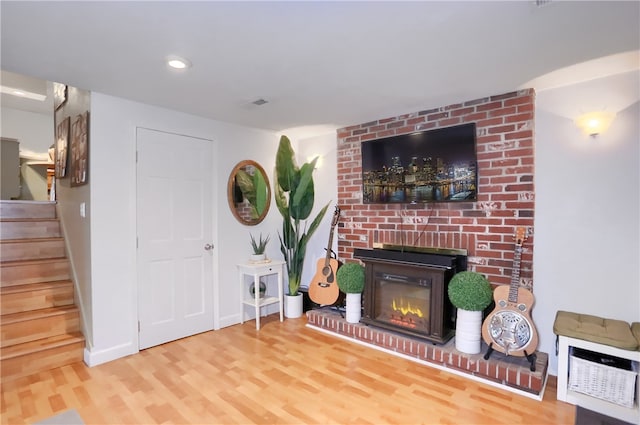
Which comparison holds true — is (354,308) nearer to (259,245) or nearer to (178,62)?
(259,245)

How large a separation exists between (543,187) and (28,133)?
7092 millimetres

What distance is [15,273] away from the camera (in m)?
3.00

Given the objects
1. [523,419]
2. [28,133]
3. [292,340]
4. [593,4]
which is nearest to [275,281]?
[292,340]

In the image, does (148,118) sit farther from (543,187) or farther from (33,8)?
(543,187)

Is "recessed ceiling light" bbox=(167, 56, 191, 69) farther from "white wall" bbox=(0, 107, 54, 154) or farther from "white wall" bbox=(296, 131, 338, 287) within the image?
"white wall" bbox=(0, 107, 54, 154)

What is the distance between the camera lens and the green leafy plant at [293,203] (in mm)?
3696

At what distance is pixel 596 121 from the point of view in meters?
2.23

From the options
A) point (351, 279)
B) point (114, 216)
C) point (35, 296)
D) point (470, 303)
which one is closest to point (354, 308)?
point (351, 279)

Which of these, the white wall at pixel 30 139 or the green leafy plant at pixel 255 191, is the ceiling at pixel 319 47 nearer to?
the green leafy plant at pixel 255 191

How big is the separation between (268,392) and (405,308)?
4.64ft

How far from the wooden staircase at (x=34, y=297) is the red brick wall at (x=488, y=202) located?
3115 mm

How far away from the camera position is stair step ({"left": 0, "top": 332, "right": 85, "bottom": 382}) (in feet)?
8.01

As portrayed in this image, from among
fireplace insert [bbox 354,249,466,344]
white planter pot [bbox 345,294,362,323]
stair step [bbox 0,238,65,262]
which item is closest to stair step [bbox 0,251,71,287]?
stair step [bbox 0,238,65,262]

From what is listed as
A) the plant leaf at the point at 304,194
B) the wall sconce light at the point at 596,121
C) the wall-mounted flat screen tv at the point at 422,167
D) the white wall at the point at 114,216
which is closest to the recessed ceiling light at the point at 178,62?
the white wall at the point at 114,216
